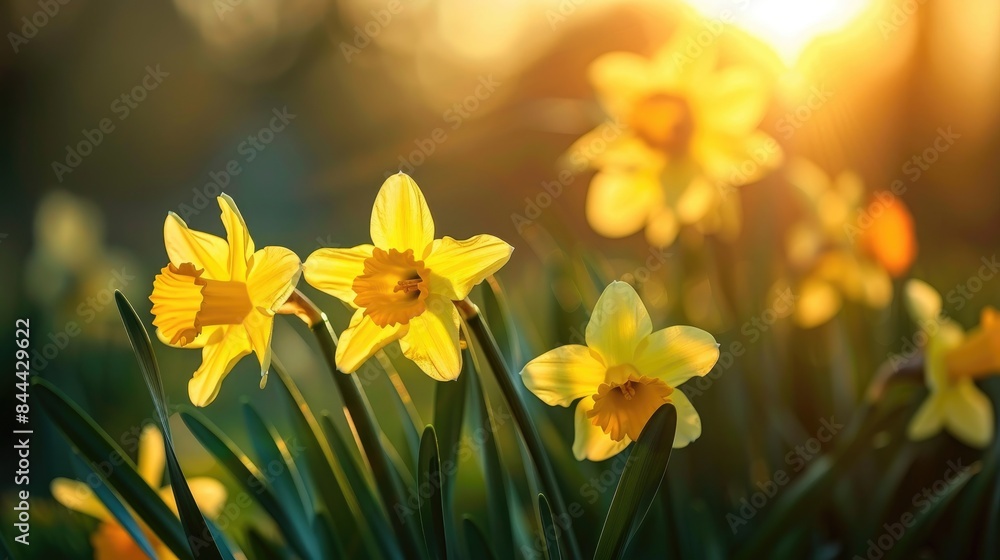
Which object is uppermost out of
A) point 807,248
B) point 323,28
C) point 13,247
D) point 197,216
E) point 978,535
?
point 323,28

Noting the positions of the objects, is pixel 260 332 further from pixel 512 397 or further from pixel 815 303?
pixel 815 303

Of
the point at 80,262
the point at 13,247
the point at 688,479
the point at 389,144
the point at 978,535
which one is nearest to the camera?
the point at 978,535

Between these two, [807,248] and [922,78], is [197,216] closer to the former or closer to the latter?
[807,248]

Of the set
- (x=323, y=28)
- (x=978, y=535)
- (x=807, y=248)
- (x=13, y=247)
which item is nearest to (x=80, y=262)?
(x=13, y=247)

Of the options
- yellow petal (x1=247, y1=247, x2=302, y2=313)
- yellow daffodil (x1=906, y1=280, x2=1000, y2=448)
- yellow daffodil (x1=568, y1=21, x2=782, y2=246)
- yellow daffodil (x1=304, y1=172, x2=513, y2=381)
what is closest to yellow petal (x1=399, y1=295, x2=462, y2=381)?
yellow daffodil (x1=304, y1=172, x2=513, y2=381)

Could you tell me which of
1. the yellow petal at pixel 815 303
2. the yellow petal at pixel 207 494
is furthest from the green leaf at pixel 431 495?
the yellow petal at pixel 815 303

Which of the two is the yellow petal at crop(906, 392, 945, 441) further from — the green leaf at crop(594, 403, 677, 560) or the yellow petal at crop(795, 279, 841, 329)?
the green leaf at crop(594, 403, 677, 560)

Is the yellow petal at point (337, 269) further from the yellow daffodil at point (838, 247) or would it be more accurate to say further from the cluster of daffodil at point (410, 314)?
the yellow daffodil at point (838, 247)

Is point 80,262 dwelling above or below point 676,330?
above
